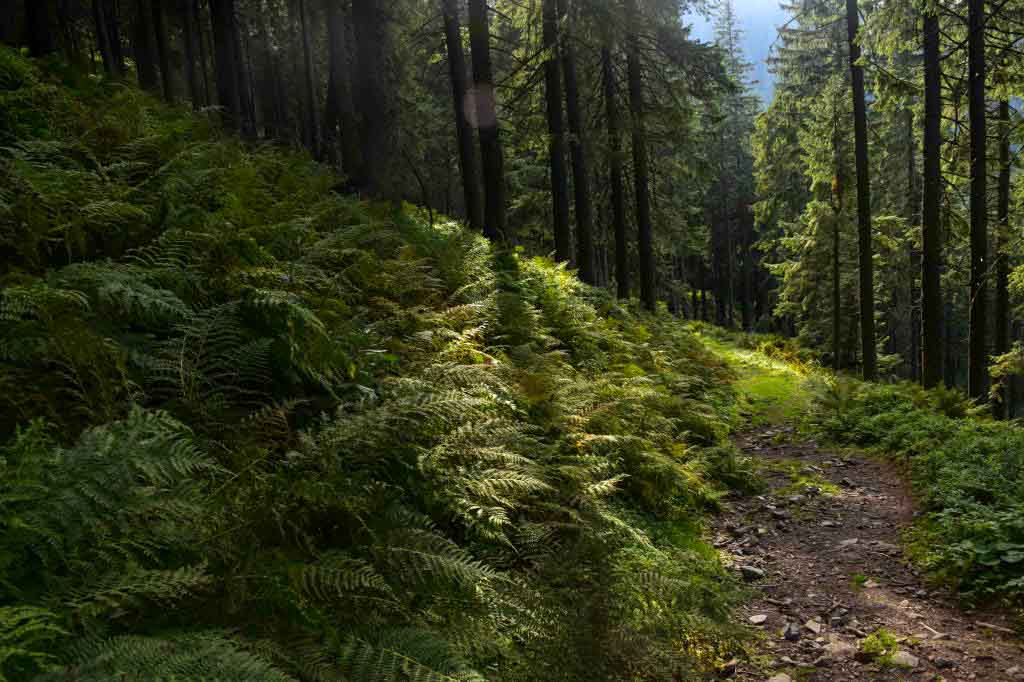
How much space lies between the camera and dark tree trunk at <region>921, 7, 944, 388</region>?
41.9 feet

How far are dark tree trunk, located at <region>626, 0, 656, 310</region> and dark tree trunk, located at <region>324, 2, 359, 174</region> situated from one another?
6366 millimetres

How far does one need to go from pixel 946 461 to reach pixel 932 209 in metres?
7.97

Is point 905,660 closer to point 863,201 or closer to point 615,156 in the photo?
point 615,156

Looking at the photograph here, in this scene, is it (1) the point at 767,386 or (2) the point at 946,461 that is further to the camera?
(1) the point at 767,386

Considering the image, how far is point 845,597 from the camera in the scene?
506 cm

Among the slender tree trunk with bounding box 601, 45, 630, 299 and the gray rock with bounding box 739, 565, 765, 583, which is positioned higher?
the slender tree trunk with bounding box 601, 45, 630, 299

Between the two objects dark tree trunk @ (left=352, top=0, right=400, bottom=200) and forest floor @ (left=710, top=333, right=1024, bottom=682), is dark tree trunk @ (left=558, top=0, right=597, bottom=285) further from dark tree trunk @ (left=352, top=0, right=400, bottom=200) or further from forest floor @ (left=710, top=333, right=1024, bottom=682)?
forest floor @ (left=710, top=333, right=1024, bottom=682)

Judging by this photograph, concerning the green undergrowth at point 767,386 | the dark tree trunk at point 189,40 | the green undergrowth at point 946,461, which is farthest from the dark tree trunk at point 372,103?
the dark tree trunk at point 189,40

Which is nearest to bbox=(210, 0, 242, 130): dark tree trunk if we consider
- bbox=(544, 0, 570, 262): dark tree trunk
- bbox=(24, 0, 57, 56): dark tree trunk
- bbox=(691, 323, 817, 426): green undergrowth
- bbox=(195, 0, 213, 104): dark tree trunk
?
bbox=(24, 0, 57, 56): dark tree trunk

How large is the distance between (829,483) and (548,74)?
35.8 ft

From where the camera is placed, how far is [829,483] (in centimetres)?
795

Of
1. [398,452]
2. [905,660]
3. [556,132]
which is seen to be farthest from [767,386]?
[398,452]

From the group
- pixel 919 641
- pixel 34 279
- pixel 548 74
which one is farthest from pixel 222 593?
pixel 548 74

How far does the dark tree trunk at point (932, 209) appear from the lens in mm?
12766
